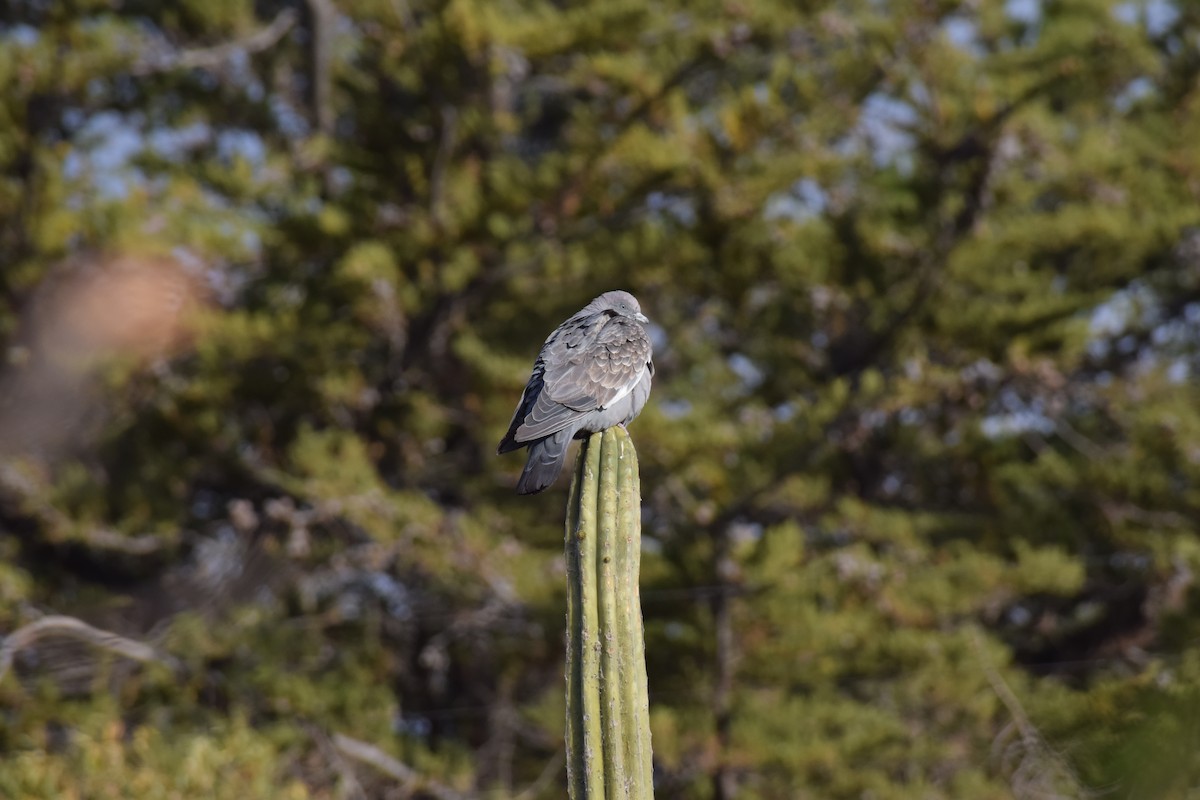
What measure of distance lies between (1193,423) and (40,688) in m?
7.42

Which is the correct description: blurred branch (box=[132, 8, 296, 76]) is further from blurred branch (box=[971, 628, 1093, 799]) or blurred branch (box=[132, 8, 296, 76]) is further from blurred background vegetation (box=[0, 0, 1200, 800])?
blurred branch (box=[971, 628, 1093, 799])

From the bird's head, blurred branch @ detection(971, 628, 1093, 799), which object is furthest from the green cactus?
blurred branch @ detection(971, 628, 1093, 799)

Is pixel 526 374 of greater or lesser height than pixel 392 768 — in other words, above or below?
above

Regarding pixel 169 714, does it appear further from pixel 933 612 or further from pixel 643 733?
pixel 643 733

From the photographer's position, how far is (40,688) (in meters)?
8.55

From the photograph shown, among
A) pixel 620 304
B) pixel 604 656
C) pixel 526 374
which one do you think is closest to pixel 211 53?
pixel 526 374

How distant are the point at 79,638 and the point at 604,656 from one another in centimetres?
617

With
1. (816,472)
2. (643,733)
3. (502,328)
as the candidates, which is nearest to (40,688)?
(502,328)

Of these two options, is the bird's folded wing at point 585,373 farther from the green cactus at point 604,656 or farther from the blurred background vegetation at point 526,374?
the blurred background vegetation at point 526,374

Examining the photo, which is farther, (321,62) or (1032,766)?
(321,62)

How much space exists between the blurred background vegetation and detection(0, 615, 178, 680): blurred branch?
7 cm

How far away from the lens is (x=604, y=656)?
2.94m

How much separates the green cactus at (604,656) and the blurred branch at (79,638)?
5042 mm

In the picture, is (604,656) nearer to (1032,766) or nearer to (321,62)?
(1032,766)
